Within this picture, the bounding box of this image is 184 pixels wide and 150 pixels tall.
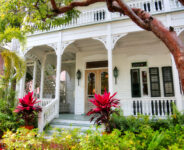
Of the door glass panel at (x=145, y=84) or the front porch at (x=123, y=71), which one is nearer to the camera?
the front porch at (x=123, y=71)

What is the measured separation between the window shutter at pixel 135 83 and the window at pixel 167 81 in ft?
4.08

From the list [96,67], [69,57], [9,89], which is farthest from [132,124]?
[69,57]

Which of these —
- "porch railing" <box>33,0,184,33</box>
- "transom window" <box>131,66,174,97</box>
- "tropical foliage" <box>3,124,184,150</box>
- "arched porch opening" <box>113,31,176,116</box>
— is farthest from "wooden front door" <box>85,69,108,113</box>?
"tropical foliage" <box>3,124,184,150</box>

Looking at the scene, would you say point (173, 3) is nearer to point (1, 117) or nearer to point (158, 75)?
point (158, 75)

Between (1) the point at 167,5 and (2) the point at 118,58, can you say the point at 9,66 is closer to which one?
(2) the point at 118,58

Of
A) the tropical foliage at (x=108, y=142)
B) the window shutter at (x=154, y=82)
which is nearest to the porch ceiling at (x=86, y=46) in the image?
the window shutter at (x=154, y=82)

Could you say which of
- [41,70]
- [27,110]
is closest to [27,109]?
[27,110]

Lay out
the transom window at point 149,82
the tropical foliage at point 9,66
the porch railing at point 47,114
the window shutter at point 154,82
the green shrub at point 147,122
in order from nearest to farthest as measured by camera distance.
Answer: the green shrub at point 147,122, the porch railing at point 47,114, the tropical foliage at point 9,66, the transom window at point 149,82, the window shutter at point 154,82

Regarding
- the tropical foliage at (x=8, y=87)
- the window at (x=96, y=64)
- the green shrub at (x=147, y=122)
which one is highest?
the window at (x=96, y=64)

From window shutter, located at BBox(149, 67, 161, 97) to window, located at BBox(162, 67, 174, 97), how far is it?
312 mm

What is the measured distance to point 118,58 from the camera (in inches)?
326

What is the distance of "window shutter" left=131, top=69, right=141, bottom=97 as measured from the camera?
7.64 meters

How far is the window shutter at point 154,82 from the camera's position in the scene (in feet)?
23.9

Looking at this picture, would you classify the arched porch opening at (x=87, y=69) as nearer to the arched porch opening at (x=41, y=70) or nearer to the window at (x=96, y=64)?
the window at (x=96, y=64)
